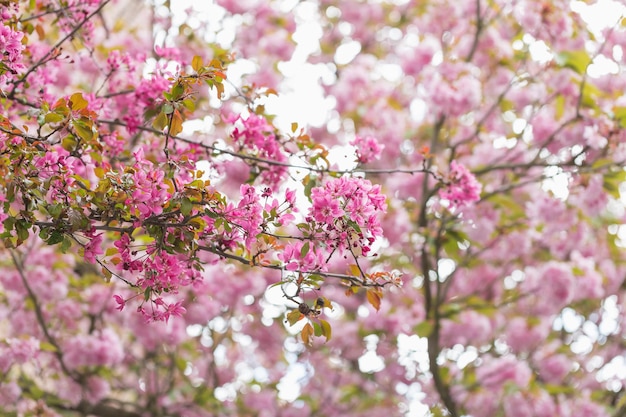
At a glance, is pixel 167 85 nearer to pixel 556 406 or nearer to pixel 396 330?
pixel 396 330

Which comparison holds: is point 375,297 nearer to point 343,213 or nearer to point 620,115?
point 343,213

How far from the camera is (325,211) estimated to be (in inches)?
85.0

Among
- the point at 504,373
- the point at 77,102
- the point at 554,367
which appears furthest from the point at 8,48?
the point at 554,367

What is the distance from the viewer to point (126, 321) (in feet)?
16.0

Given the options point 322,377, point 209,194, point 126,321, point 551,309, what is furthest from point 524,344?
point 209,194

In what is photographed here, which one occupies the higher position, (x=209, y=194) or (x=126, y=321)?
(x=126, y=321)

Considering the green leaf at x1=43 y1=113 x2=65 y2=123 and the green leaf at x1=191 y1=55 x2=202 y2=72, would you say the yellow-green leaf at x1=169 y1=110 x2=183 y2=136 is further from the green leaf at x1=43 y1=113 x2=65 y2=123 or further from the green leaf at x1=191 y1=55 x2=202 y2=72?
the green leaf at x1=43 y1=113 x2=65 y2=123

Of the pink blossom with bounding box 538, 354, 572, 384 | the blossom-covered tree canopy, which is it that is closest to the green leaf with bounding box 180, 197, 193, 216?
the blossom-covered tree canopy

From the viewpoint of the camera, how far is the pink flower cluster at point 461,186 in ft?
9.23

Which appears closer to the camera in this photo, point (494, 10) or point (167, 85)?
point (167, 85)

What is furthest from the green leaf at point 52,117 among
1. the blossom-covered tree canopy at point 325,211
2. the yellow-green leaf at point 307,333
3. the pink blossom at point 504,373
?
the pink blossom at point 504,373

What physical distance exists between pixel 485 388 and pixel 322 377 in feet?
4.53

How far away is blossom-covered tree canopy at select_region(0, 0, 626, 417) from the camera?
7.20 ft

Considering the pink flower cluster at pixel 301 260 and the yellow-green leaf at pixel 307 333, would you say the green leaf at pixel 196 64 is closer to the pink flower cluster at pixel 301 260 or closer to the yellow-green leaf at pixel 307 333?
the pink flower cluster at pixel 301 260
